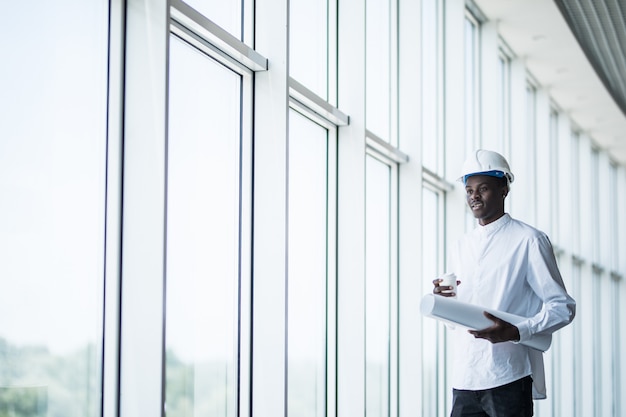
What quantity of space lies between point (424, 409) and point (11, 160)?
456 centimetres

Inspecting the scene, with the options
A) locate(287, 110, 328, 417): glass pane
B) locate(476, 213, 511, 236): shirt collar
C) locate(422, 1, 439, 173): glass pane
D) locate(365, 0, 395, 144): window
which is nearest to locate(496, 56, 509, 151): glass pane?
locate(422, 1, 439, 173): glass pane

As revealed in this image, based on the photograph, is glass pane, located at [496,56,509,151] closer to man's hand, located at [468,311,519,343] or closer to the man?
Result: the man

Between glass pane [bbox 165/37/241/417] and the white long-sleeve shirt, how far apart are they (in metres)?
0.95

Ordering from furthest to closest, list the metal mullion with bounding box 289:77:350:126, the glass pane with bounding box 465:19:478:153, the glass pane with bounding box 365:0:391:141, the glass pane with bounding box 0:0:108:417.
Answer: the glass pane with bounding box 465:19:478:153 < the glass pane with bounding box 365:0:391:141 < the metal mullion with bounding box 289:77:350:126 < the glass pane with bounding box 0:0:108:417

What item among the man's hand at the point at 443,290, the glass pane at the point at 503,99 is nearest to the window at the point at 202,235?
the man's hand at the point at 443,290

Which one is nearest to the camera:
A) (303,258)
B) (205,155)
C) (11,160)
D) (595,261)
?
(11,160)

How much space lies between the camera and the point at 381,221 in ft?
18.8

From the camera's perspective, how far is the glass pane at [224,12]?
3.38 meters

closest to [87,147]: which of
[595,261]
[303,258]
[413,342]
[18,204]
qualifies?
[18,204]

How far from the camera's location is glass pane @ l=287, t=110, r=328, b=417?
423cm

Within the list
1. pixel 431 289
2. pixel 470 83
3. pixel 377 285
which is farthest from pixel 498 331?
pixel 470 83

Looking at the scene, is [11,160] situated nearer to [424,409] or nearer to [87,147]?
[87,147]

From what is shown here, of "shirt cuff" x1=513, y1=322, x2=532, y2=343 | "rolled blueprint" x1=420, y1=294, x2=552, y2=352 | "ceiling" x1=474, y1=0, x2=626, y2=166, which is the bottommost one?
"shirt cuff" x1=513, y1=322, x2=532, y2=343

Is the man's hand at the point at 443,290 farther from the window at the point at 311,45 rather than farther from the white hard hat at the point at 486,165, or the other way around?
the window at the point at 311,45
